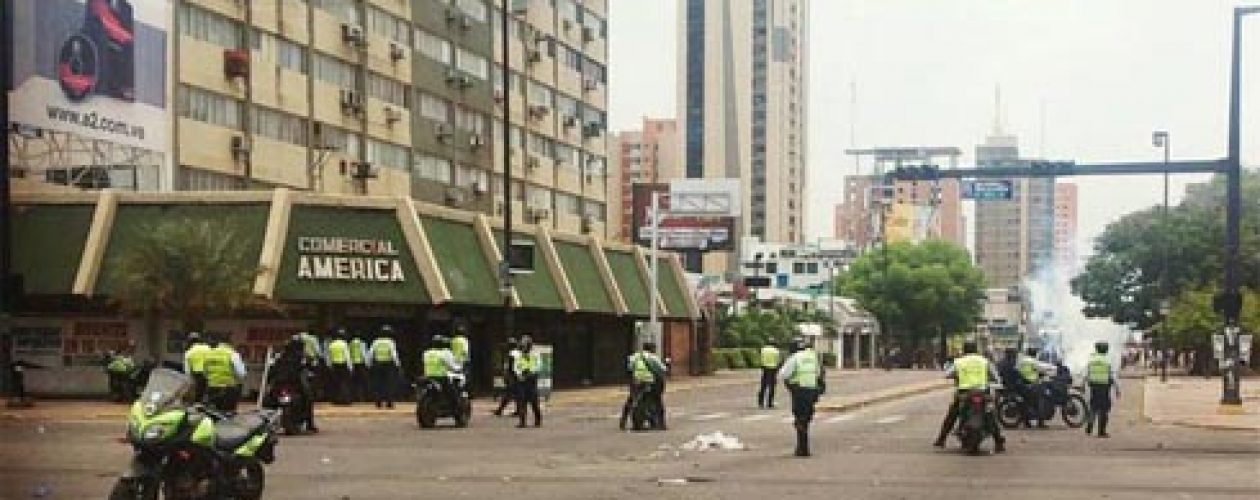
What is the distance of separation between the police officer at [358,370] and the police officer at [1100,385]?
14.8 m

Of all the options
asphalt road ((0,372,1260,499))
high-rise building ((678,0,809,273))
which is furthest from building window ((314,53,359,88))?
asphalt road ((0,372,1260,499))

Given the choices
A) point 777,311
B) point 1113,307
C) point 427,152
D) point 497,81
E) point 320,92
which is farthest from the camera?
point 777,311

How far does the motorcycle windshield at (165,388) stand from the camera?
1306 cm

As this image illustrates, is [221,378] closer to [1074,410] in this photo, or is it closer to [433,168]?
[1074,410]

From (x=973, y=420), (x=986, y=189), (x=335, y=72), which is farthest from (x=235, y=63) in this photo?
(x=973, y=420)

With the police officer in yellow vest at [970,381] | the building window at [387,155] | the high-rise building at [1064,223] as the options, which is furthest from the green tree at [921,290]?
the police officer in yellow vest at [970,381]

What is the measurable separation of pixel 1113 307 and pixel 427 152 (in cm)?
3503

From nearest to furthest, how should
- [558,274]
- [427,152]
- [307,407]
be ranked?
[307,407] → [558,274] → [427,152]

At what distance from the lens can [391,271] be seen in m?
38.3

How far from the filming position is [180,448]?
42.9ft

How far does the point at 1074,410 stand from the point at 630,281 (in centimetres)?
2556

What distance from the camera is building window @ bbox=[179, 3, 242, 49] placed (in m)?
47.6

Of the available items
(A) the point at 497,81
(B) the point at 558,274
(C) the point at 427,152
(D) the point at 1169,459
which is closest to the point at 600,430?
(D) the point at 1169,459

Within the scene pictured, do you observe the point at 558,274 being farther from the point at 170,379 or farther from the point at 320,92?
the point at 170,379
